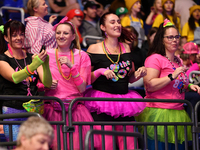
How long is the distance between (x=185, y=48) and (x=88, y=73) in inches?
108

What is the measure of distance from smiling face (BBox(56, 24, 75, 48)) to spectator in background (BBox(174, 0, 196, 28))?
4.86 m

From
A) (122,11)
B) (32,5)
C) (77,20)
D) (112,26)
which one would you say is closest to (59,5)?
(77,20)

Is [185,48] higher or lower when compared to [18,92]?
higher

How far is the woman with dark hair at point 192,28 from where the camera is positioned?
7927mm

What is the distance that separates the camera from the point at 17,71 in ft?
12.3

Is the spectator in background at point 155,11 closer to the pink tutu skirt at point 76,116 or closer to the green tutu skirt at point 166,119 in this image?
the green tutu skirt at point 166,119

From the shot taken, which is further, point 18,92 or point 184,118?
point 184,118

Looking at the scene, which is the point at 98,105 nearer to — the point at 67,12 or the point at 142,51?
the point at 142,51

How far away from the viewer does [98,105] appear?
161 inches

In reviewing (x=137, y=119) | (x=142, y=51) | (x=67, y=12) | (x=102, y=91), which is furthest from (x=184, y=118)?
(x=67, y=12)

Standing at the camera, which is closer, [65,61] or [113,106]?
[65,61]

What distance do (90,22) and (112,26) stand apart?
10.4 feet

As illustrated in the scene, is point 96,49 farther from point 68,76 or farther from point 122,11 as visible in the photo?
point 122,11

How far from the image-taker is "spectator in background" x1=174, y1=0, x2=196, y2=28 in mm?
8547
